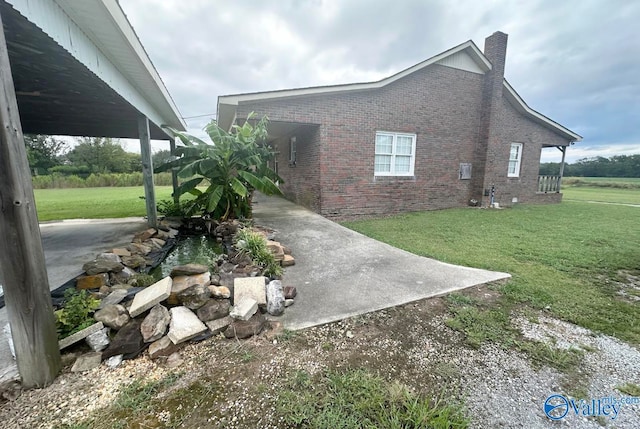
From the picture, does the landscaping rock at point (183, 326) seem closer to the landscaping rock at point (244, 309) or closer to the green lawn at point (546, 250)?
the landscaping rock at point (244, 309)

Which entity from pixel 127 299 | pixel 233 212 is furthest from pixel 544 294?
pixel 233 212

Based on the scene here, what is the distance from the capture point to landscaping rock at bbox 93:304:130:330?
2.39 m

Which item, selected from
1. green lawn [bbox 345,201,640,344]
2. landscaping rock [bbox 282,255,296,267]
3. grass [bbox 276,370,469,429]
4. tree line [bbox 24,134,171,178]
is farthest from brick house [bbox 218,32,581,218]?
tree line [bbox 24,134,171,178]

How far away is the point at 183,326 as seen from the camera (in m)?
2.47

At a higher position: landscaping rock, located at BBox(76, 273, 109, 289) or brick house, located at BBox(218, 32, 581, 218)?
brick house, located at BBox(218, 32, 581, 218)

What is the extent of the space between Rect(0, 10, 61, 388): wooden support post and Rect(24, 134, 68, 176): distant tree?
1430 inches

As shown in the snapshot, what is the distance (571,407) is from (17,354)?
3929 mm

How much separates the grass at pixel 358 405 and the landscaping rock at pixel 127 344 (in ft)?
4.71

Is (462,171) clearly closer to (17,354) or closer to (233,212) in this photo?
(233,212)

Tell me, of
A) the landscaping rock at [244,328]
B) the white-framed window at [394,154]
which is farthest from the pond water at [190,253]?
the white-framed window at [394,154]

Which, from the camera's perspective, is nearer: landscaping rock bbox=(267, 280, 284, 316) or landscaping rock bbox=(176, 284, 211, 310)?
landscaping rock bbox=(176, 284, 211, 310)

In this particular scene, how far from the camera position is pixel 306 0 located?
29.7ft

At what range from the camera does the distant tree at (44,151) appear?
1114 inches

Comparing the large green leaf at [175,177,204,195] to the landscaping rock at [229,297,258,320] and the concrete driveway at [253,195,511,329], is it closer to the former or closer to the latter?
the concrete driveway at [253,195,511,329]
